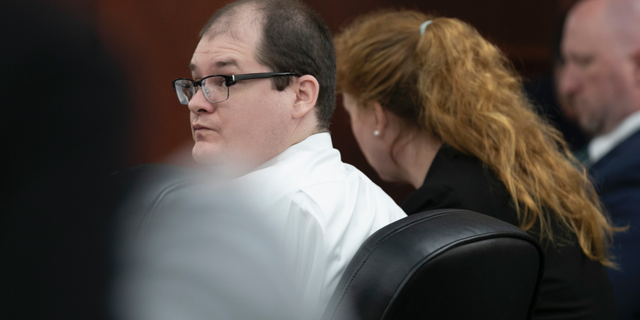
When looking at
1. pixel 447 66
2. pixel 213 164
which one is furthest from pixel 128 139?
pixel 447 66

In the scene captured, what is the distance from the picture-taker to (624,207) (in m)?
1.89

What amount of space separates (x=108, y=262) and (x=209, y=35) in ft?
2.24

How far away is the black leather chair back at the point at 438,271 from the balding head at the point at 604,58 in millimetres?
2020

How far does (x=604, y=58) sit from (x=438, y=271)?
2206mm

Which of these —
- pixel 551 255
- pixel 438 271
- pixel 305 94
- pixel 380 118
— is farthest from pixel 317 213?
pixel 380 118

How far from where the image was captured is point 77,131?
347 mm

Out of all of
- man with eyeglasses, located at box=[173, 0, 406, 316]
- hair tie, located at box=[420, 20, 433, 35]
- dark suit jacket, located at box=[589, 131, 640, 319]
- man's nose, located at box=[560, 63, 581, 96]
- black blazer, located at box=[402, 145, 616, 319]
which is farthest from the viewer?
man's nose, located at box=[560, 63, 581, 96]

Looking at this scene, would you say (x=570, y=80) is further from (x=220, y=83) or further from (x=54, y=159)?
(x=54, y=159)

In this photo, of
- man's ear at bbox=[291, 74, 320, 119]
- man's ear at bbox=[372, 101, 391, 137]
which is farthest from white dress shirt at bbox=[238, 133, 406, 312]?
man's ear at bbox=[372, 101, 391, 137]

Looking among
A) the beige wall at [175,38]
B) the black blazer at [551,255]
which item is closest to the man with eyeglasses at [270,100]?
the beige wall at [175,38]

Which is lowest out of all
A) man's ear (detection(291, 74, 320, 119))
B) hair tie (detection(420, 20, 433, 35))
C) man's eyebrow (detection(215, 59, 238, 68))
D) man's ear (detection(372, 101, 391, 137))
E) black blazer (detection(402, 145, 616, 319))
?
black blazer (detection(402, 145, 616, 319))

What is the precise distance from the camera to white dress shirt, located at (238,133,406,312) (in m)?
0.78

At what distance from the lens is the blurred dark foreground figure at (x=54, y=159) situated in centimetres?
33

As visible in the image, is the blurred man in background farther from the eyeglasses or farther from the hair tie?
the eyeglasses
